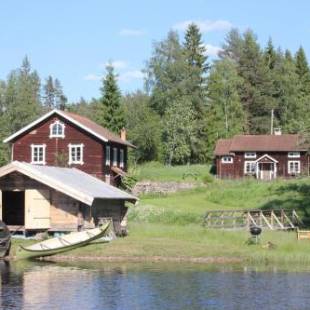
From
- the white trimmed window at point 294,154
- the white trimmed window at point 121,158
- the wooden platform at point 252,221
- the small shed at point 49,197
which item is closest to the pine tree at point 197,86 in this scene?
the white trimmed window at point 294,154

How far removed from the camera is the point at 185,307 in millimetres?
23641

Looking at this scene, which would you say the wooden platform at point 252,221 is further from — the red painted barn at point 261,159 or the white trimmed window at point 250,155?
the white trimmed window at point 250,155

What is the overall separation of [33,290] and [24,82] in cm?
9444

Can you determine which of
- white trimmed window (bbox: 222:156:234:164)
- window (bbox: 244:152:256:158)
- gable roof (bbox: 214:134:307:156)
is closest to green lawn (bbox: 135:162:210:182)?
white trimmed window (bbox: 222:156:234:164)

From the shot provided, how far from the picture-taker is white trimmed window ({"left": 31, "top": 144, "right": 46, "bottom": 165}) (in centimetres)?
6853

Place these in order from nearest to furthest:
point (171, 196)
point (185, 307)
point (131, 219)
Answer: point (185, 307)
point (131, 219)
point (171, 196)

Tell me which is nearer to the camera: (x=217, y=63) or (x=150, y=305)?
(x=150, y=305)

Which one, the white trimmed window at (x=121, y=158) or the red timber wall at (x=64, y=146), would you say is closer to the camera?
the red timber wall at (x=64, y=146)

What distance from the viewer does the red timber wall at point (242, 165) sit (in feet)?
292

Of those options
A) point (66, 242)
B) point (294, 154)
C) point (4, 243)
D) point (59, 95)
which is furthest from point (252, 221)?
point (59, 95)

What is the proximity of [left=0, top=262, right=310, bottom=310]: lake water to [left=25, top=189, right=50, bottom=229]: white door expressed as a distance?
21.3ft

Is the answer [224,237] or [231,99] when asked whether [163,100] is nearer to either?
[231,99]

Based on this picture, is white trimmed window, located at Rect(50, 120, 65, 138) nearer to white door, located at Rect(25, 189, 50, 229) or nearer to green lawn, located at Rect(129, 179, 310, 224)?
green lawn, located at Rect(129, 179, 310, 224)

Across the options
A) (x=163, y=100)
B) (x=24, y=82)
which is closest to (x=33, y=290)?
(x=163, y=100)
